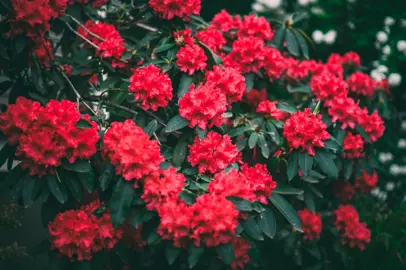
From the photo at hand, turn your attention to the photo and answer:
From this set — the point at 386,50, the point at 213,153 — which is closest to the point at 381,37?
the point at 386,50

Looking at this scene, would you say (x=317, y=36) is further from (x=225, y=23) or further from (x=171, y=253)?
(x=171, y=253)

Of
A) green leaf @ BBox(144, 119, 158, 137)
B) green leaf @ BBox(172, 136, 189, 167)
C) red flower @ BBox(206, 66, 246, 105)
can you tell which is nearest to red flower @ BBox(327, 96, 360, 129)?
red flower @ BBox(206, 66, 246, 105)

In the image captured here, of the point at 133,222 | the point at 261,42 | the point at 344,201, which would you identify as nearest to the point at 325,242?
the point at 344,201

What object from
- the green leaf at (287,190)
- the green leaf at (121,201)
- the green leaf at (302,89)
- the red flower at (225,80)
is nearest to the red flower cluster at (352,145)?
the green leaf at (302,89)

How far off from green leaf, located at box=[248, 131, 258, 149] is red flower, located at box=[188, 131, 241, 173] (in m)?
0.21

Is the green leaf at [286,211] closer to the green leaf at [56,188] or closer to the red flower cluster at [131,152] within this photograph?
the red flower cluster at [131,152]

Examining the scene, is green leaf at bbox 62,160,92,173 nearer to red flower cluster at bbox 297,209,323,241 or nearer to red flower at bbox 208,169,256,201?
red flower at bbox 208,169,256,201

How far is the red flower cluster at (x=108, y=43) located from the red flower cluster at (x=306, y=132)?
3.11ft

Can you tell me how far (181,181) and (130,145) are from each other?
24 cm

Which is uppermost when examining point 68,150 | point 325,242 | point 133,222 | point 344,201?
point 68,150

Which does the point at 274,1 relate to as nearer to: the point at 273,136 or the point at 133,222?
the point at 273,136

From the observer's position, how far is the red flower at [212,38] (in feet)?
7.34

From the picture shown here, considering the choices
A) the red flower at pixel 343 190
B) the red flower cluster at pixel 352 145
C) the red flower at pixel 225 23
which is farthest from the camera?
the red flower at pixel 343 190

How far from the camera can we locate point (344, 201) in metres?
2.79
